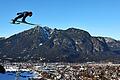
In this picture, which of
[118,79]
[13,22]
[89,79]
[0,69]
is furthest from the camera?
[89,79]

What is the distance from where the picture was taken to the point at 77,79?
19462 centimetres

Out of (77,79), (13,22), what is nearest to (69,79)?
(77,79)

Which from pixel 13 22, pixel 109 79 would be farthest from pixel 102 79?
pixel 13 22

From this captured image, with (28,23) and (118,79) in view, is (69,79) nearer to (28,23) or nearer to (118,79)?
(118,79)

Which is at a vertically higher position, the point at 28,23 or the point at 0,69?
the point at 28,23

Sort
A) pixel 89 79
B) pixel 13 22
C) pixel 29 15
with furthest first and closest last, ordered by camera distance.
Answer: pixel 89 79, pixel 13 22, pixel 29 15

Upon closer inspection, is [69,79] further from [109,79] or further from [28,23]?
[28,23]

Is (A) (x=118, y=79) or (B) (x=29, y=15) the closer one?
(B) (x=29, y=15)

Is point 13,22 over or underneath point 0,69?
over

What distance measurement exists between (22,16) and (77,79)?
575 feet

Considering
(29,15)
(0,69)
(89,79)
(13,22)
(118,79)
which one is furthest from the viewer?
(89,79)

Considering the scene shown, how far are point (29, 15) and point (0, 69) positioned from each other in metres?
4.14

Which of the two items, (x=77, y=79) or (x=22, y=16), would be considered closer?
(x=22, y=16)

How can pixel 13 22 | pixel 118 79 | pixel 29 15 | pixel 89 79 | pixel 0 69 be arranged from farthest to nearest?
1. pixel 89 79
2. pixel 118 79
3. pixel 13 22
4. pixel 29 15
5. pixel 0 69
